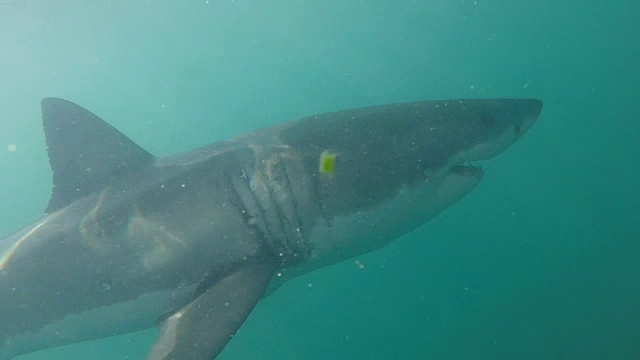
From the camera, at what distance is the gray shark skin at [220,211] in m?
4.20

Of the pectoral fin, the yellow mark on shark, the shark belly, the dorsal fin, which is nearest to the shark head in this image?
the yellow mark on shark

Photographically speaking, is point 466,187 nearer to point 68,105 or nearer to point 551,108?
point 68,105

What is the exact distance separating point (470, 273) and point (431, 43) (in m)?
45.2

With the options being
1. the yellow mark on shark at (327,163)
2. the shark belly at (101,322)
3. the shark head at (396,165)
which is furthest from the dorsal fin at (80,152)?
the yellow mark on shark at (327,163)

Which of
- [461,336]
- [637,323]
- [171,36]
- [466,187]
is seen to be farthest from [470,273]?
[171,36]

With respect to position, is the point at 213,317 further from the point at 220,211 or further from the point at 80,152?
the point at 80,152

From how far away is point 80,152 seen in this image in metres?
4.84

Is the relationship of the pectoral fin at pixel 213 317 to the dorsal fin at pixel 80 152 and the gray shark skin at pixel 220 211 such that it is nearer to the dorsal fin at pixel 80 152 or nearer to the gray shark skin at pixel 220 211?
the gray shark skin at pixel 220 211

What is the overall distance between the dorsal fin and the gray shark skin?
0.05 feet

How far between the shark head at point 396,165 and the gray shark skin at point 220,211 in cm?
1

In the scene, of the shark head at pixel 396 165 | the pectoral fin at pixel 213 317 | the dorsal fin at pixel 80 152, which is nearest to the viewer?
the pectoral fin at pixel 213 317

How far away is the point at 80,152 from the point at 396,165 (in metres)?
3.05

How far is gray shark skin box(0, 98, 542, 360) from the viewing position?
420 centimetres

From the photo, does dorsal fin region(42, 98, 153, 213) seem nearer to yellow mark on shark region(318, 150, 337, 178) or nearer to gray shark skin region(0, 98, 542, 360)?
gray shark skin region(0, 98, 542, 360)
